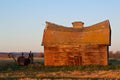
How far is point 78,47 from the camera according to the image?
44562 millimetres

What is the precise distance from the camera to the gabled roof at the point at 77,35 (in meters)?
44.9

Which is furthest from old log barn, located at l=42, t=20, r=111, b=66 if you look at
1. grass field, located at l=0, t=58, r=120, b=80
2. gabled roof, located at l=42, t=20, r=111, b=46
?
grass field, located at l=0, t=58, r=120, b=80

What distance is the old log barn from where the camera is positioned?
43.5 m

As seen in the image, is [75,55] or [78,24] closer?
[75,55]

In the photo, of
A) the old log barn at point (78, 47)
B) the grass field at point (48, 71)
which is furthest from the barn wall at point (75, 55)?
the grass field at point (48, 71)

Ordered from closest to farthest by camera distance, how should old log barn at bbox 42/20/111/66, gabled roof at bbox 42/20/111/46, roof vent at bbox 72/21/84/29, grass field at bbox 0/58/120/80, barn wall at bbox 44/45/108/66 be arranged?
grass field at bbox 0/58/120/80
barn wall at bbox 44/45/108/66
old log barn at bbox 42/20/111/66
gabled roof at bbox 42/20/111/46
roof vent at bbox 72/21/84/29

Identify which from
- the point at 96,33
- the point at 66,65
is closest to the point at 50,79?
the point at 66,65

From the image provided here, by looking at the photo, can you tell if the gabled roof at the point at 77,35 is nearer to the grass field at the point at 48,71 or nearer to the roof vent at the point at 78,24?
the roof vent at the point at 78,24

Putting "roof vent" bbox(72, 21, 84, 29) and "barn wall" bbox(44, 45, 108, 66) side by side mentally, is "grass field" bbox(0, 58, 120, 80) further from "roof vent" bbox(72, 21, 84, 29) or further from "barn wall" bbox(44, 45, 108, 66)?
"roof vent" bbox(72, 21, 84, 29)

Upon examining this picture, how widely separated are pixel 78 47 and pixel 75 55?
3.59 ft

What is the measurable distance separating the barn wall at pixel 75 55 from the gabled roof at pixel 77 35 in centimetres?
69

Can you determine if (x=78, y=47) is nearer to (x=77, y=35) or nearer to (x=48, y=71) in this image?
(x=77, y=35)

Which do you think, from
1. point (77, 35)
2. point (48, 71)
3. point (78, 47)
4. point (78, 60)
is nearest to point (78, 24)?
point (77, 35)

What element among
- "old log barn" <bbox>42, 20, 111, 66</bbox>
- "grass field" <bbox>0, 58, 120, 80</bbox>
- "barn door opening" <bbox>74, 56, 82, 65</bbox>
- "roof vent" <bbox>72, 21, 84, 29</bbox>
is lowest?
"grass field" <bbox>0, 58, 120, 80</bbox>
